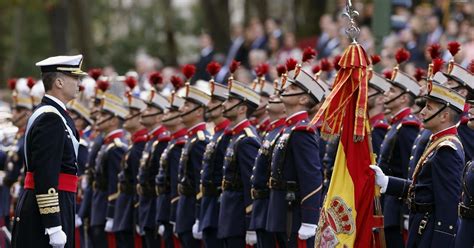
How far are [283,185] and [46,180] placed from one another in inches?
102

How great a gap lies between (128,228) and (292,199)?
3931 millimetres

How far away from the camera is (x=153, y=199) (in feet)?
49.0

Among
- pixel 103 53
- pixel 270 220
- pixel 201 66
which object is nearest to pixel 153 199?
pixel 270 220

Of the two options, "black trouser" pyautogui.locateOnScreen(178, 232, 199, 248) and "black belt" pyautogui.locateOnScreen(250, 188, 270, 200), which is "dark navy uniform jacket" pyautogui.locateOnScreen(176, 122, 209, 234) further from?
"black belt" pyautogui.locateOnScreen(250, 188, 270, 200)

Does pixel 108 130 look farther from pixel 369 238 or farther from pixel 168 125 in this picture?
pixel 369 238

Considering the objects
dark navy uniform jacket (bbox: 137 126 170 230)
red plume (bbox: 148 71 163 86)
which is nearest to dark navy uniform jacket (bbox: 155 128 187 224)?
dark navy uniform jacket (bbox: 137 126 170 230)

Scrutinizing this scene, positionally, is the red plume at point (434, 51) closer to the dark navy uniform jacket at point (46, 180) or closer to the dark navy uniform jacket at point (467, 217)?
the dark navy uniform jacket at point (467, 217)

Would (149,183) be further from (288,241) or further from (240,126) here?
(288,241)

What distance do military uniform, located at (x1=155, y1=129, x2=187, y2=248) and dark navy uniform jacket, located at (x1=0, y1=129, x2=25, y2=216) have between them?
273cm

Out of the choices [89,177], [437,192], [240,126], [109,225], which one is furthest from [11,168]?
[437,192]

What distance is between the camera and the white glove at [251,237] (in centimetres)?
1277

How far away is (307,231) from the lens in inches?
460

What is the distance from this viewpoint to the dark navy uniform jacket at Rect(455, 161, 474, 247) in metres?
9.48

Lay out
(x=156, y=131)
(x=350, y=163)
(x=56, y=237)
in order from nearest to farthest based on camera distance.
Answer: (x=56, y=237)
(x=350, y=163)
(x=156, y=131)
